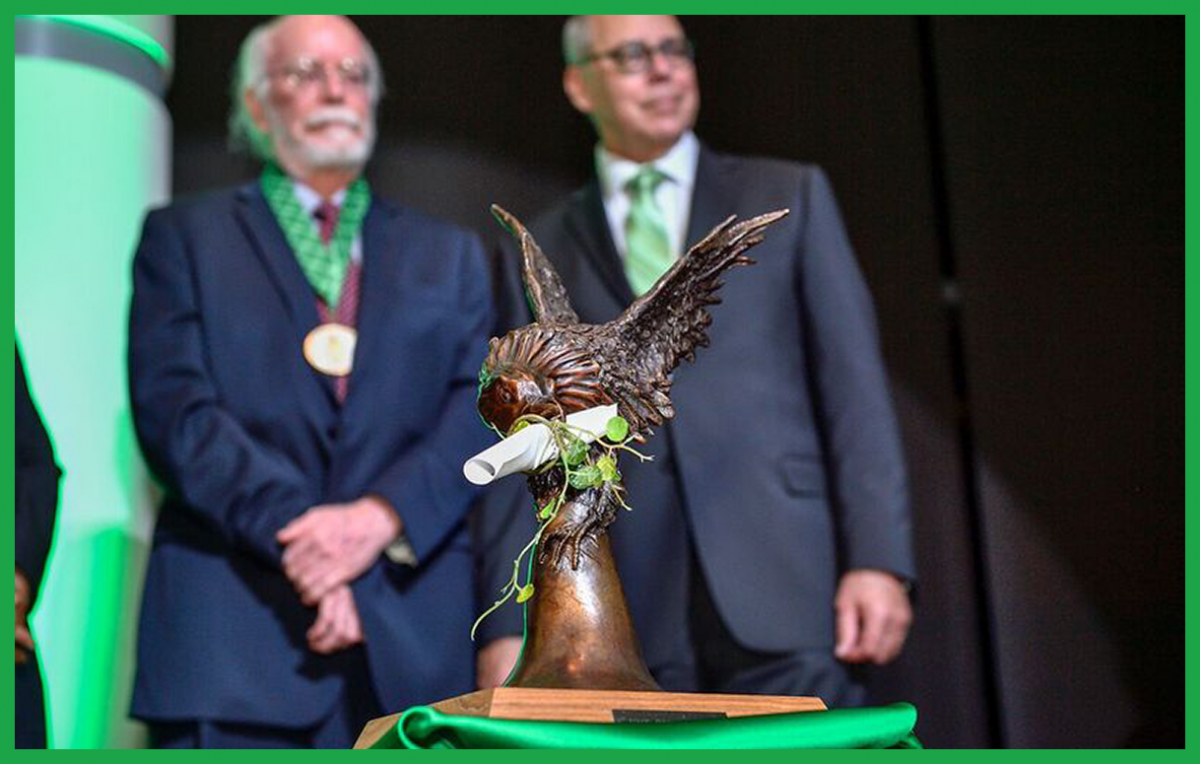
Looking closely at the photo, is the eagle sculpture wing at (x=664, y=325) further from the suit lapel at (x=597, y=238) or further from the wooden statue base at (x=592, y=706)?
the suit lapel at (x=597, y=238)

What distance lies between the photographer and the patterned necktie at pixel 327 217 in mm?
3545

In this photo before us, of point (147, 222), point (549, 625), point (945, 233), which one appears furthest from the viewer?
point (945, 233)

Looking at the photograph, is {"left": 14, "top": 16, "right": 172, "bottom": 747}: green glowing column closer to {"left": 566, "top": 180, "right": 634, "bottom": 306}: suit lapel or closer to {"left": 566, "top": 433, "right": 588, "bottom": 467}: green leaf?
{"left": 566, "top": 180, "right": 634, "bottom": 306}: suit lapel

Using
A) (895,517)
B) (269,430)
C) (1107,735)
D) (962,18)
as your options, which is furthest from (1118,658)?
(269,430)

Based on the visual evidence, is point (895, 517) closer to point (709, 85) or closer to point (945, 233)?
point (945, 233)

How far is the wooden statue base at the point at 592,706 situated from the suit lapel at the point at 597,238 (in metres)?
1.77

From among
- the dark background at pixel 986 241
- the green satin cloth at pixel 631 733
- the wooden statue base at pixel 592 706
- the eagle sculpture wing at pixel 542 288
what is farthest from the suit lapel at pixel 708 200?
the green satin cloth at pixel 631 733

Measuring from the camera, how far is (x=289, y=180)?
3613 millimetres

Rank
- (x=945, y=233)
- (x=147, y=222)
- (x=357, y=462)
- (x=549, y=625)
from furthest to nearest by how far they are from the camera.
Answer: (x=945, y=233), (x=147, y=222), (x=357, y=462), (x=549, y=625)

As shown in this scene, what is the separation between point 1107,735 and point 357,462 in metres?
1.66

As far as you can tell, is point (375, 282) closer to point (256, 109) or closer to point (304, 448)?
point (304, 448)

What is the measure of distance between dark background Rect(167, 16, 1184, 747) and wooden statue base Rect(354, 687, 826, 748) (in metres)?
1.83

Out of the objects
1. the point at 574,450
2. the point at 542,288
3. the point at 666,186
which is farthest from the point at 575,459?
the point at 666,186

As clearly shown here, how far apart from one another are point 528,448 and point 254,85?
221 centimetres
